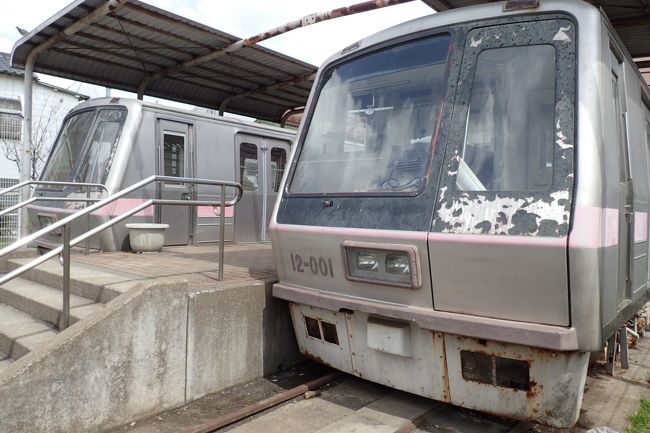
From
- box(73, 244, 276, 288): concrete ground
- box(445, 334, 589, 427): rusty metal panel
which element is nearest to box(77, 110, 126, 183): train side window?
box(73, 244, 276, 288): concrete ground

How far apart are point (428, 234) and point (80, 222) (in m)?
5.39

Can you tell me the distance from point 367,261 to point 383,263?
146mm

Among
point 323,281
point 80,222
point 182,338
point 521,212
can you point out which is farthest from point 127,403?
point 80,222

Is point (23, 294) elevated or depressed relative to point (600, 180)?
depressed

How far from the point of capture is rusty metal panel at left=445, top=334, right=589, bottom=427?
307cm

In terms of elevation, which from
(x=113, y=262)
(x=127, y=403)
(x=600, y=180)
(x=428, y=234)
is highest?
(x=600, y=180)

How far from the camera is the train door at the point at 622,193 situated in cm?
350

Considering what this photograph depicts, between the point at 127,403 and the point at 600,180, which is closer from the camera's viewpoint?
the point at 600,180

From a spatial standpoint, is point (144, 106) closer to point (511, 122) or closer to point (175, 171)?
point (175, 171)

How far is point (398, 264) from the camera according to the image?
3.49m

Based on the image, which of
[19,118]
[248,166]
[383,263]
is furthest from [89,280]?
[19,118]

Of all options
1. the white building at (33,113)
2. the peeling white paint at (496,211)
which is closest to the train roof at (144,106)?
the peeling white paint at (496,211)

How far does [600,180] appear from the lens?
2963 millimetres

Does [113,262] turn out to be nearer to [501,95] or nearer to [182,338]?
[182,338]
